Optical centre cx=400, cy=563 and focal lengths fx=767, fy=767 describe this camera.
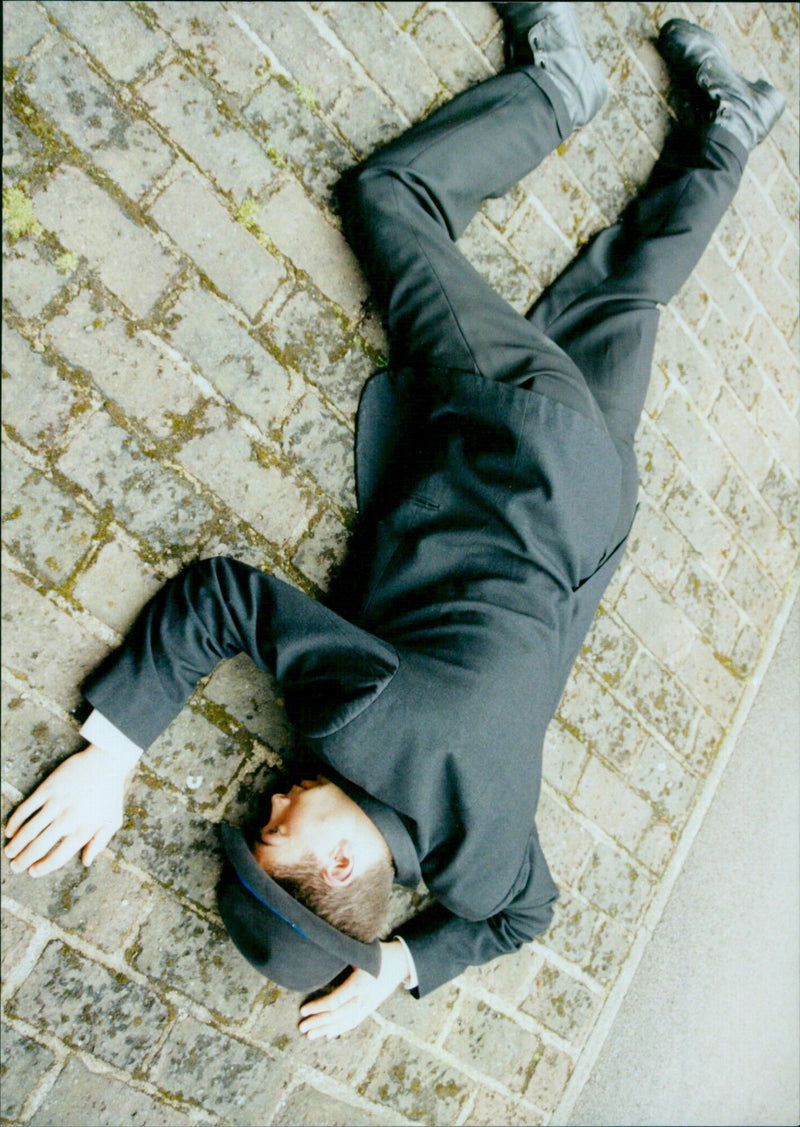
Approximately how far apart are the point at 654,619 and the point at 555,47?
6.21ft

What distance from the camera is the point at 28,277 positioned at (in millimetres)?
1764

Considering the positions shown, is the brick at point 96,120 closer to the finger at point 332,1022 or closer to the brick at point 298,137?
the brick at point 298,137

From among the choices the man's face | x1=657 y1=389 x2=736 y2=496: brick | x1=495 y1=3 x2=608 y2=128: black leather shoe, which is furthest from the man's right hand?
x1=495 y1=3 x2=608 y2=128: black leather shoe

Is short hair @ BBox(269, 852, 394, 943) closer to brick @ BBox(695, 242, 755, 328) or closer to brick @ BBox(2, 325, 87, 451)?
brick @ BBox(2, 325, 87, 451)

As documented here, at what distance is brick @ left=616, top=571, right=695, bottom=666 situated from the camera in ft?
9.10

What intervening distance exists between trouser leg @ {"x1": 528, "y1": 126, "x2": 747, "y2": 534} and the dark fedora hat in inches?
55.1

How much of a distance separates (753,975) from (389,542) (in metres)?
2.40

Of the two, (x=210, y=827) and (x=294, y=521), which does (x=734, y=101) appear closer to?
(x=294, y=521)

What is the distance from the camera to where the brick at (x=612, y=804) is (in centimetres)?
269

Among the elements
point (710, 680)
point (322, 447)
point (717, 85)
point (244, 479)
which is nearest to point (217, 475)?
point (244, 479)

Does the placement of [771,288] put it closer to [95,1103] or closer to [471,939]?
[471,939]

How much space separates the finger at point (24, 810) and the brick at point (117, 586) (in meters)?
0.41

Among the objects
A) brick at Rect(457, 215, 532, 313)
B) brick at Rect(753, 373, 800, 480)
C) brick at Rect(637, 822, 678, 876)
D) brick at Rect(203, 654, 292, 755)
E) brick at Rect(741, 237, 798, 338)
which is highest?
brick at Rect(741, 237, 798, 338)

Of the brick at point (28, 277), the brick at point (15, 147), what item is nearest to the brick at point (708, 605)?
the brick at point (28, 277)
